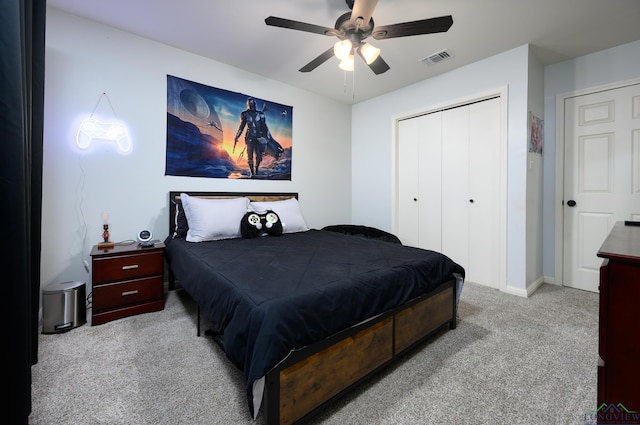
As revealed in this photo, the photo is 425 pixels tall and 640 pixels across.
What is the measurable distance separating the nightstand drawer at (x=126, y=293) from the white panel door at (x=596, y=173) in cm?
431

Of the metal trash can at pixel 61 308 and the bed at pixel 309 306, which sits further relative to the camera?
the metal trash can at pixel 61 308

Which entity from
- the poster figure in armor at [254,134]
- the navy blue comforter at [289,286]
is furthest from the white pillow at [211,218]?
the poster figure in armor at [254,134]

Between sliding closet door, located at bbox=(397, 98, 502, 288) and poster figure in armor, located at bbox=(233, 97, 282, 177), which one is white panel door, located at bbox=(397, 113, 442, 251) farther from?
Result: poster figure in armor, located at bbox=(233, 97, 282, 177)

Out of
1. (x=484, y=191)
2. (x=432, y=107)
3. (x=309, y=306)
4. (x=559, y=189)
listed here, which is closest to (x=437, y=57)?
(x=432, y=107)

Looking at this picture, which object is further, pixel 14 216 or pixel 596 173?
pixel 596 173

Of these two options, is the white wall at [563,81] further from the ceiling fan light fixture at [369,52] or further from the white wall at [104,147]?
the white wall at [104,147]

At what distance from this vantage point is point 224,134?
10.4ft

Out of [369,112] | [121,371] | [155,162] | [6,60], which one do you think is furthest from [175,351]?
[369,112]

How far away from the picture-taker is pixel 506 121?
2.86 metres

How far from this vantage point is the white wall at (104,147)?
2277 millimetres

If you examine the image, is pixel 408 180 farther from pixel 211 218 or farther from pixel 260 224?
pixel 211 218

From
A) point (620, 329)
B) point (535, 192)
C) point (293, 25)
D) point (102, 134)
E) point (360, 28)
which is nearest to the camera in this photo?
point (620, 329)

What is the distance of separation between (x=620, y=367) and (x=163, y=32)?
12.2ft

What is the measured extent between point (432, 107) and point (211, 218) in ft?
9.79
